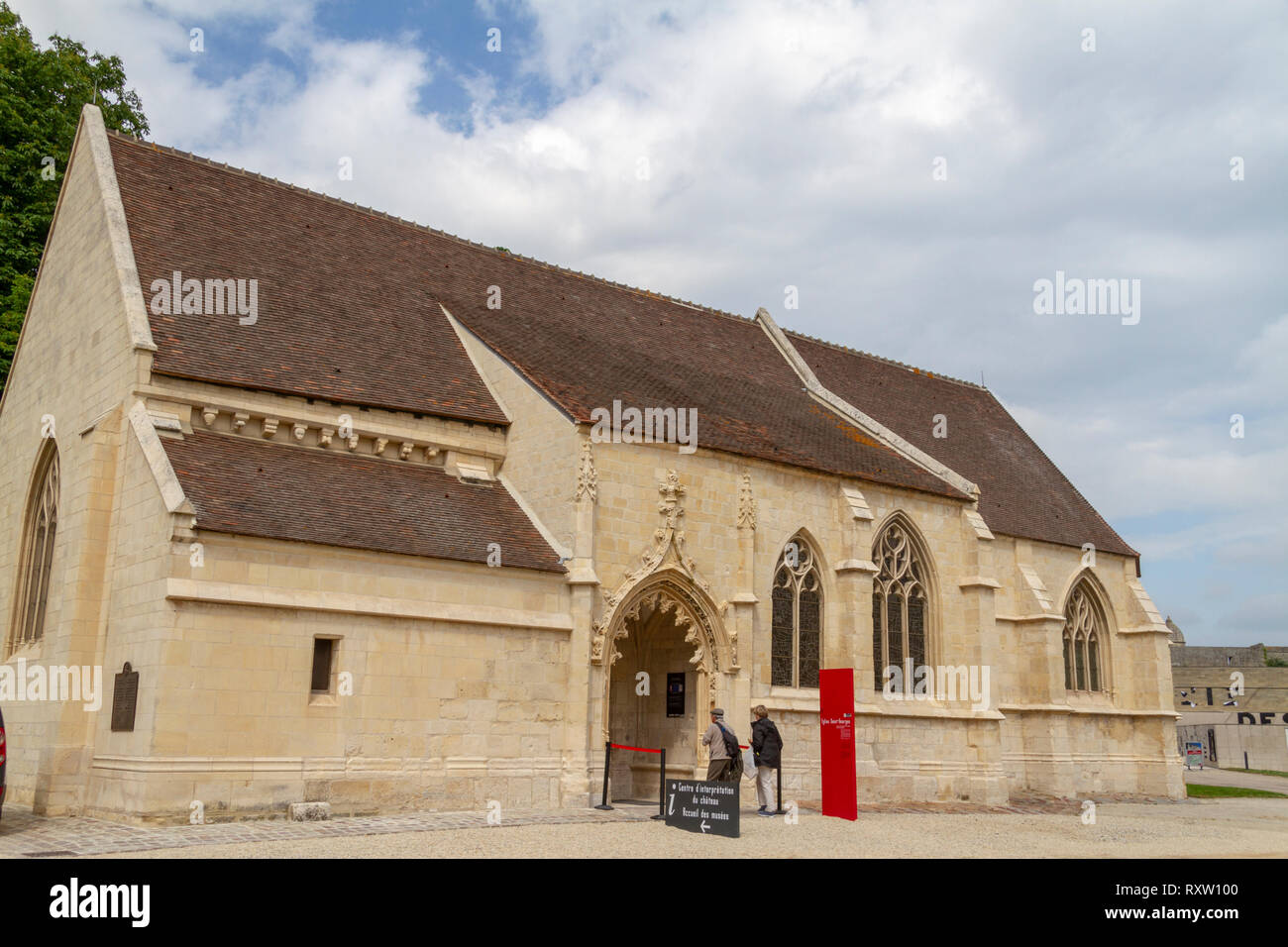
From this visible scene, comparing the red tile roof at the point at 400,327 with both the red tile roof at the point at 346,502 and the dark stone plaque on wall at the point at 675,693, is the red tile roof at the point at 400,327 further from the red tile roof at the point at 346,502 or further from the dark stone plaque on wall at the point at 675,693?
the dark stone plaque on wall at the point at 675,693

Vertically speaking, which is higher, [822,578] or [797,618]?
[822,578]

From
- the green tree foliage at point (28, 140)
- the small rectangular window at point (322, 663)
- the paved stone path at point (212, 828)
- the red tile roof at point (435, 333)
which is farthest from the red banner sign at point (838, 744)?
the green tree foliage at point (28, 140)

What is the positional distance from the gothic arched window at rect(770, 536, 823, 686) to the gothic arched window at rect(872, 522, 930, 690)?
1.73 metres

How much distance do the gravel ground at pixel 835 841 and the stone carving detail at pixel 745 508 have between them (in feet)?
17.1

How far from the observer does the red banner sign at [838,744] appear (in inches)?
701

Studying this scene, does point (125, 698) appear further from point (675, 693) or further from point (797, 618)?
point (797, 618)

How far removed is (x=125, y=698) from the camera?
15406 millimetres

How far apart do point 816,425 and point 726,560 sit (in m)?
6.22

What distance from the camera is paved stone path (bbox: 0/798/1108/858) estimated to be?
12.2 metres

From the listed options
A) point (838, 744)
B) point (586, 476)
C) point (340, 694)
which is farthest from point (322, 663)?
point (838, 744)

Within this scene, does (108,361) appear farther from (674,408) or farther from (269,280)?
(674,408)

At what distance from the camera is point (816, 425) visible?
84.8ft

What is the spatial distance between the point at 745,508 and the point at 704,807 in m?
7.57

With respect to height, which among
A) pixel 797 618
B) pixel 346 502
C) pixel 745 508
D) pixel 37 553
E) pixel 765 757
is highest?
pixel 745 508
